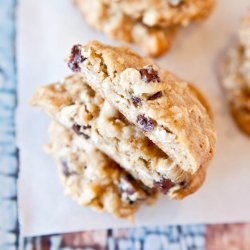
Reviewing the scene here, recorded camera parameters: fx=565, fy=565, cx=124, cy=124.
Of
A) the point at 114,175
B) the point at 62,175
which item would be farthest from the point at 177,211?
the point at 62,175

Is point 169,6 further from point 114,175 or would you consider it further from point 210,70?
point 114,175

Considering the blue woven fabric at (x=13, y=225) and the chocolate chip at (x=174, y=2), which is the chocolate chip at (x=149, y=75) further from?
the blue woven fabric at (x=13, y=225)

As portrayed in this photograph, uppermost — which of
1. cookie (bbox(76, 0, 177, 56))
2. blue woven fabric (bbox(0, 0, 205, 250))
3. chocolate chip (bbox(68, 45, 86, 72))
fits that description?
cookie (bbox(76, 0, 177, 56))

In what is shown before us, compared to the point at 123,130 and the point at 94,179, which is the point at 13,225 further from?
the point at 123,130

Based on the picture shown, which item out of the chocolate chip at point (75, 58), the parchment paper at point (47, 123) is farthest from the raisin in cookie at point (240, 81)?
the chocolate chip at point (75, 58)

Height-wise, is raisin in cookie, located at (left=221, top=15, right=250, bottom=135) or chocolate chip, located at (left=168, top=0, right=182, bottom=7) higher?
chocolate chip, located at (left=168, top=0, right=182, bottom=7)

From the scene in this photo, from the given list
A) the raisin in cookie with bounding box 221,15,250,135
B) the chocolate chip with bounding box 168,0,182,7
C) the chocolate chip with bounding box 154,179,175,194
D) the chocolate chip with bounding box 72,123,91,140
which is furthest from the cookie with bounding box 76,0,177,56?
the chocolate chip with bounding box 154,179,175,194

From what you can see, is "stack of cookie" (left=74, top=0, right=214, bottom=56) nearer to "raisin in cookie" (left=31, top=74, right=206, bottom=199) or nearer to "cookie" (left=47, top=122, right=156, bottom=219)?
"raisin in cookie" (left=31, top=74, right=206, bottom=199)
